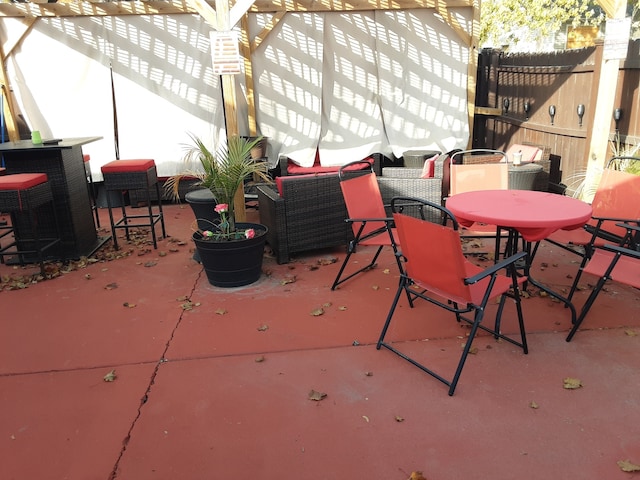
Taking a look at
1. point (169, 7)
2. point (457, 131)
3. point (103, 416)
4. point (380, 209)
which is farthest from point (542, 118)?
point (103, 416)

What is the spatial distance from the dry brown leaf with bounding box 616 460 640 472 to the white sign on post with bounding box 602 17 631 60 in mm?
3754

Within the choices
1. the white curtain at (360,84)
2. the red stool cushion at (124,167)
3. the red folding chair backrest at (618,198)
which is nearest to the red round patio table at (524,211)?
the red folding chair backrest at (618,198)

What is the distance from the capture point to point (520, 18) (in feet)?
42.8

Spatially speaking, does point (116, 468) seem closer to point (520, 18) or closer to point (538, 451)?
point (538, 451)

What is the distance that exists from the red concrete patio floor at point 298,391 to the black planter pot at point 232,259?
0.40ft

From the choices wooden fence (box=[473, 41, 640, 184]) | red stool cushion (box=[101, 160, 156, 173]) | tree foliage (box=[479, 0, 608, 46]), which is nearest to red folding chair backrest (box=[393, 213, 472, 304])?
red stool cushion (box=[101, 160, 156, 173])

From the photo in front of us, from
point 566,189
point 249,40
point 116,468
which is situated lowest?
point 116,468

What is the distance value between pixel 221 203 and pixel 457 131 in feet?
14.7

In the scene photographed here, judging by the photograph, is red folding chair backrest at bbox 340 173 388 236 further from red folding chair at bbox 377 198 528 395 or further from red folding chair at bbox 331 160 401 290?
red folding chair at bbox 377 198 528 395

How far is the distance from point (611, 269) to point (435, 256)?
1.01 metres

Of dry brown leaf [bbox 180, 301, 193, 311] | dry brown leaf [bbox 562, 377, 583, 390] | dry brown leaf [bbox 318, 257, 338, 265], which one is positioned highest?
dry brown leaf [bbox 318, 257, 338, 265]

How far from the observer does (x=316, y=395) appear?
2.58 meters

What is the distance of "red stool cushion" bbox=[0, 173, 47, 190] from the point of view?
4.10 meters

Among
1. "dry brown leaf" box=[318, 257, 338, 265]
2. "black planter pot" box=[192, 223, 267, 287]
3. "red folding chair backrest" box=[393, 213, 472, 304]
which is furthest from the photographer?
"dry brown leaf" box=[318, 257, 338, 265]
